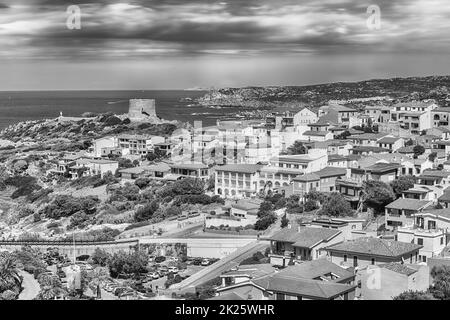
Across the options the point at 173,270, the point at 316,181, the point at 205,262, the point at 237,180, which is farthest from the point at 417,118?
the point at 173,270

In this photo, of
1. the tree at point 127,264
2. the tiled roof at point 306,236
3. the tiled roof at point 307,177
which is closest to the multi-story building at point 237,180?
the tiled roof at point 307,177

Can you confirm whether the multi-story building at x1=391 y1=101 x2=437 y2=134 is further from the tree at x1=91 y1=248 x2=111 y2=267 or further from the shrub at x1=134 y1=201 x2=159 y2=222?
the tree at x1=91 y1=248 x2=111 y2=267

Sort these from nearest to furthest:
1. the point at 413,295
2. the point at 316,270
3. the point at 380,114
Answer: the point at 413,295
the point at 316,270
the point at 380,114

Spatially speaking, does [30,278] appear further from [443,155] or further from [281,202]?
[443,155]

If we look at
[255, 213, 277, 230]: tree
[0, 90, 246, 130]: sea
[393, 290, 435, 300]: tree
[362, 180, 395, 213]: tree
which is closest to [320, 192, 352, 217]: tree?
[362, 180, 395, 213]: tree

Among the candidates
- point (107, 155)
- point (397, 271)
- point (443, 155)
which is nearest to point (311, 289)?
point (397, 271)

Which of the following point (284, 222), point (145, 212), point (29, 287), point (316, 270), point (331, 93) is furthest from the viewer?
point (331, 93)

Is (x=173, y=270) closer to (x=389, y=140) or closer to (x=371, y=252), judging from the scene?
(x=371, y=252)
